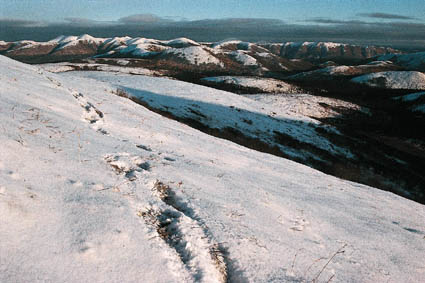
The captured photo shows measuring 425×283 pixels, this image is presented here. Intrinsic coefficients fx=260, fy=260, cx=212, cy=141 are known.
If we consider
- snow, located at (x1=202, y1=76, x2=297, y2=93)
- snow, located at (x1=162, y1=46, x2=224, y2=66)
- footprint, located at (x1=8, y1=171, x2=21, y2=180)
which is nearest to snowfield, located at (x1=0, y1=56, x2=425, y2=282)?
footprint, located at (x1=8, y1=171, x2=21, y2=180)

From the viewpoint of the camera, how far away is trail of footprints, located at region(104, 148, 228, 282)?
4105 millimetres

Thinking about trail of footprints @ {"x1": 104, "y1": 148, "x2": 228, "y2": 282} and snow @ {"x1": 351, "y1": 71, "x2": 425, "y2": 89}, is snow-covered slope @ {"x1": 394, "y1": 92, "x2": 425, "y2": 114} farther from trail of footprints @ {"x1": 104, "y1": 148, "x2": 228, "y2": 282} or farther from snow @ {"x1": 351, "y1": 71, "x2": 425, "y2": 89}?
trail of footprints @ {"x1": 104, "y1": 148, "x2": 228, "y2": 282}

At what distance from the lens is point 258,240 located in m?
5.15

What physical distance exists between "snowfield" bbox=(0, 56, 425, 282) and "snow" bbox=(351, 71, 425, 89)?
134252mm

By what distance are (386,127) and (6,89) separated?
51.0 metres

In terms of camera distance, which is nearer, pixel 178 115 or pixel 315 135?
pixel 178 115

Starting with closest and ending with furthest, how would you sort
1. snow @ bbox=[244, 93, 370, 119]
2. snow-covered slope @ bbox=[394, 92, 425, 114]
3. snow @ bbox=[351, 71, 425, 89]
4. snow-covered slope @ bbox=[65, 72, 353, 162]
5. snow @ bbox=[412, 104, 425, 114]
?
snow-covered slope @ bbox=[65, 72, 353, 162] < snow @ bbox=[244, 93, 370, 119] < snow @ bbox=[412, 104, 425, 114] < snow-covered slope @ bbox=[394, 92, 425, 114] < snow @ bbox=[351, 71, 425, 89]

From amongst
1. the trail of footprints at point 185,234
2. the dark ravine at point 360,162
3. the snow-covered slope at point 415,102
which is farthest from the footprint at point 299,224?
the snow-covered slope at point 415,102

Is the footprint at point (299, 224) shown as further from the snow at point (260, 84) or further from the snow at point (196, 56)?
the snow at point (196, 56)

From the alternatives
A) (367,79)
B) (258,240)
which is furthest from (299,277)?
(367,79)

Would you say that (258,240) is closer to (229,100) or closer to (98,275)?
(98,275)

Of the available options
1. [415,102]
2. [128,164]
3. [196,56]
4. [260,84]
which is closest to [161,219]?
[128,164]

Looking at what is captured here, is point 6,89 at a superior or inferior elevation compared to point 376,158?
superior

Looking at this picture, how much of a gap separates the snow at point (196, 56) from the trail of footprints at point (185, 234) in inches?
7152
